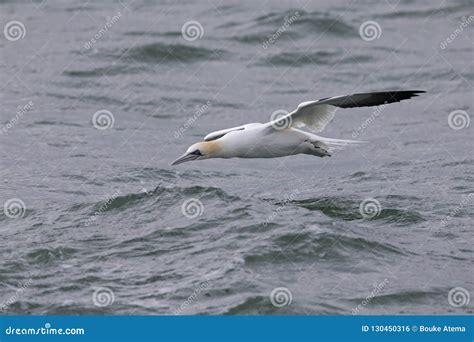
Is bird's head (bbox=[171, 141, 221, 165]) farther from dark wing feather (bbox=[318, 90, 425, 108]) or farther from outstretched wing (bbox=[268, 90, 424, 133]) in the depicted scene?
dark wing feather (bbox=[318, 90, 425, 108])

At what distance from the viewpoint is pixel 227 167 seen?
60.8 feet

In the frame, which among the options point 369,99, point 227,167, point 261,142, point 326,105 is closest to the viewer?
point 369,99

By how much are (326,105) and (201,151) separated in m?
1.92

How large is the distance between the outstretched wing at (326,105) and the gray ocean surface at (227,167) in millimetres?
1246

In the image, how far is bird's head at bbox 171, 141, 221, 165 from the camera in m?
14.9

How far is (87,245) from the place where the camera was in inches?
540

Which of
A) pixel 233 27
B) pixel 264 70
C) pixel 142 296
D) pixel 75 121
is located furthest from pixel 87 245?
pixel 233 27

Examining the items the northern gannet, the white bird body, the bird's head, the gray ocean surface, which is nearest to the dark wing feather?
the northern gannet

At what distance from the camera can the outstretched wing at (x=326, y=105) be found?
13930 millimetres

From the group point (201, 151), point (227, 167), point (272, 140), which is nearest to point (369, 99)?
point (272, 140)

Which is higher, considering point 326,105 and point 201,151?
point 326,105

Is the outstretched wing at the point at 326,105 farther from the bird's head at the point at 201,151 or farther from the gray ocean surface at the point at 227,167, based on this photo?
the gray ocean surface at the point at 227,167

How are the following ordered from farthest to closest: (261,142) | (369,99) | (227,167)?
(227,167) → (261,142) → (369,99)

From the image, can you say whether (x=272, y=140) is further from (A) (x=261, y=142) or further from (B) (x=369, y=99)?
(B) (x=369, y=99)
